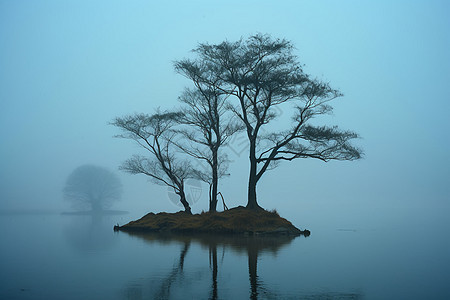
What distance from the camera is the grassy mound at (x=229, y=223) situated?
82.1ft

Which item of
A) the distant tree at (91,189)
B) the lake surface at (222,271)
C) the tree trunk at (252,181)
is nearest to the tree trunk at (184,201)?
the tree trunk at (252,181)

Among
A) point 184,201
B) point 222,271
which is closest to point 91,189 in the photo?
point 184,201

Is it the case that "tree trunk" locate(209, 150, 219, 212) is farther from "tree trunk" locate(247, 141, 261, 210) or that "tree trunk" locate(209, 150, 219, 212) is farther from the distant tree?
the distant tree

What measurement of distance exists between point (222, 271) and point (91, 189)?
56343 mm

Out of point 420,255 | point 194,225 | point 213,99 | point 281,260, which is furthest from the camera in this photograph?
point 213,99

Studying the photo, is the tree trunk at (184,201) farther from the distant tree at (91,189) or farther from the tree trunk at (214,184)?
the distant tree at (91,189)

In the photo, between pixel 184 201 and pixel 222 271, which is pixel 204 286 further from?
pixel 184 201

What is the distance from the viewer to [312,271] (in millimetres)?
12898

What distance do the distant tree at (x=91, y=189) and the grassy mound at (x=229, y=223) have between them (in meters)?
38.3

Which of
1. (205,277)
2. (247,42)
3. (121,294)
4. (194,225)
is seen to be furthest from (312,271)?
(247,42)

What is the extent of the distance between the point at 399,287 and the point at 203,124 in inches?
861

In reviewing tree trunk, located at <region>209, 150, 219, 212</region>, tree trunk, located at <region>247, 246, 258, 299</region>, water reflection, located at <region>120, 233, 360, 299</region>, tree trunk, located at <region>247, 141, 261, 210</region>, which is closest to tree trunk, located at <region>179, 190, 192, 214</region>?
tree trunk, located at <region>209, 150, 219, 212</region>

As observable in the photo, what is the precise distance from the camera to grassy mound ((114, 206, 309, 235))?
82.1 ft

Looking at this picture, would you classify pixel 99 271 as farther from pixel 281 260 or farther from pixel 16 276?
pixel 281 260
